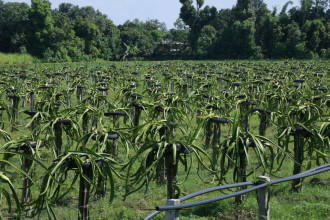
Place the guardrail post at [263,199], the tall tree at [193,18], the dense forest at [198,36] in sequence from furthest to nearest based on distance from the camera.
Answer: the tall tree at [193,18] → the dense forest at [198,36] → the guardrail post at [263,199]

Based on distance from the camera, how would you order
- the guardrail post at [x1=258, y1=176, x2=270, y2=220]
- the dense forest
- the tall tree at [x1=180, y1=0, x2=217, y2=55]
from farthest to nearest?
the tall tree at [x1=180, y1=0, x2=217, y2=55], the dense forest, the guardrail post at [x1=258, y1=176, x2=270, y2=220]

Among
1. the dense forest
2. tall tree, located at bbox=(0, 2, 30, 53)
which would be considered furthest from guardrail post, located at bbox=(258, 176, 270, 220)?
tall tree, located at bbox=(0, 2, 30, 53)

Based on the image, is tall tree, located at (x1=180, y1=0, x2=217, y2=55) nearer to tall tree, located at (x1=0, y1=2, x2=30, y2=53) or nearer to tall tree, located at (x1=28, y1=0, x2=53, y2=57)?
tall tree, located at (x1=28, y1=0, x2=53, y2=57)

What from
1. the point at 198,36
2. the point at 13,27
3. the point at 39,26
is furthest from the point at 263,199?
the point at 198,36

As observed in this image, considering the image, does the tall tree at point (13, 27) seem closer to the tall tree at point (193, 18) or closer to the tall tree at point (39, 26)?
the tall tree at point (39, 26)

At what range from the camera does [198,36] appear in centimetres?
4444

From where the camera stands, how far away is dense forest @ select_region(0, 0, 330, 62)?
117 ft

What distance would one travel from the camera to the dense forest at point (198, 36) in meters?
35.7

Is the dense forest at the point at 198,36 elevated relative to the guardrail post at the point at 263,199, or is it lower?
elevated

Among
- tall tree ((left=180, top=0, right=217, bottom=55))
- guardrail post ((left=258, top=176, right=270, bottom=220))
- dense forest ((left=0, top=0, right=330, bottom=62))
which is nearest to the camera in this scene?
guardrail post ((left=258, top=176, right=270, bottom=220))

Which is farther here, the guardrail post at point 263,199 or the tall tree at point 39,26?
the tall tree at point 39,26

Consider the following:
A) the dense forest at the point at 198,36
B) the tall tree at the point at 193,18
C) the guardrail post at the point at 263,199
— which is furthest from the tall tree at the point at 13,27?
the guardrail post at the point at 263,199

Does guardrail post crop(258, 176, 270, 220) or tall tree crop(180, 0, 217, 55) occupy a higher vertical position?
tall tree crop(180, 0, 217, 55)

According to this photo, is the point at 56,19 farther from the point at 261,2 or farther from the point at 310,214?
the point at 310,214
